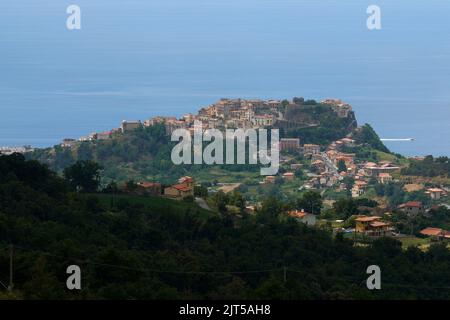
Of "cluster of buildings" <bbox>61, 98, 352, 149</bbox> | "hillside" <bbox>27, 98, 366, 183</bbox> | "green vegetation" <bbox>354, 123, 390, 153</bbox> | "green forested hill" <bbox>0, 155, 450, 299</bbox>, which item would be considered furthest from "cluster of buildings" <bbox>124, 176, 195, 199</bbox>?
"green vegetation" <bbox>354, 123, 390, 153</bbox>

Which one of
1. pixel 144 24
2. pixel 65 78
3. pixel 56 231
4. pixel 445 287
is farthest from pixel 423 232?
pixel 144 24

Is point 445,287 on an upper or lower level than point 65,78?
lower

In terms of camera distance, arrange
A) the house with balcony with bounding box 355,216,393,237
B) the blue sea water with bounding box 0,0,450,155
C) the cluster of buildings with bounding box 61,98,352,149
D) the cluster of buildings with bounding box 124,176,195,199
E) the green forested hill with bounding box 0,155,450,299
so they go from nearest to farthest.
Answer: the green forested hill with bounding box 0,155,450,299 → the house with balcony with bounding box 355,216,393,237 → the cluster of buildings with bounding box 124,176,195,199 → the cluster of buildings with bounding box 61,98,352,149 → the blue sea water with bounding box 0,0,450,155

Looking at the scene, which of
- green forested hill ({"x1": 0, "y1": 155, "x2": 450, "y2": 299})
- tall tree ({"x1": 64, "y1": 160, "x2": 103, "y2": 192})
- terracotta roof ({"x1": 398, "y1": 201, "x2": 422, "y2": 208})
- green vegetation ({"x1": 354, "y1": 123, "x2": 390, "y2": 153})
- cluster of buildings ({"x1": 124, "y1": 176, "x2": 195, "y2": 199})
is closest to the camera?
green forested hill ({"x1": 0, "y1": 155, "x2": 450, "y2": 299})

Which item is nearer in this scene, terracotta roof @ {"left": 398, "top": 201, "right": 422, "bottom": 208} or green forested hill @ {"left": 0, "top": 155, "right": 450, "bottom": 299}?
green forested hill @ {"left": 0, "top": 155, "right": 450, "bottom": 299}

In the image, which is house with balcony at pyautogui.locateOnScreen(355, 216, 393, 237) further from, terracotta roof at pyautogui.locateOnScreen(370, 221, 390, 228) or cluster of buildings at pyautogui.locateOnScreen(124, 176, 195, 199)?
cluster of buildings at pyautogui.locateOnScreen(124, 176, 195, 199)

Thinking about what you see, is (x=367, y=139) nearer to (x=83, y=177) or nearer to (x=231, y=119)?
(x=231, y=119)
